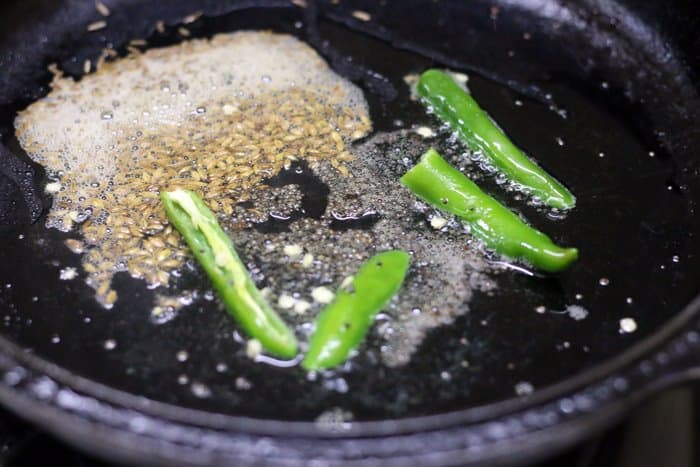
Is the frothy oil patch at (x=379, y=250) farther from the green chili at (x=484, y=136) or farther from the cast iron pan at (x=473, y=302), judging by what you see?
the green chili at (x=484, y=136)

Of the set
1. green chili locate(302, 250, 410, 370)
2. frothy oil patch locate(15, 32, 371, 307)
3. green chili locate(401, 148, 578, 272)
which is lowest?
frothy oil patch locate(15, 32, 371, 307)

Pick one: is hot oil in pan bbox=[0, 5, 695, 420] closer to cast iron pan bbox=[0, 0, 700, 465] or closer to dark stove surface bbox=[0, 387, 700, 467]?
cast iron pan bbox=[0, 0, 700, 465]

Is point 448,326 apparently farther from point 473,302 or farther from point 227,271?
point 227,271

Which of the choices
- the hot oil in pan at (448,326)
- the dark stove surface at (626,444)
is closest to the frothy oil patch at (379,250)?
the hot oil in pan at (448,326)

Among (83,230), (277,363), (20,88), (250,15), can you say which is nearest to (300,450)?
(277,363)

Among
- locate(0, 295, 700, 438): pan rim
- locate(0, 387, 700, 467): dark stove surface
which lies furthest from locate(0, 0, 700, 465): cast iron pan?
locate(0, 387, 700, 467): dark stove surface

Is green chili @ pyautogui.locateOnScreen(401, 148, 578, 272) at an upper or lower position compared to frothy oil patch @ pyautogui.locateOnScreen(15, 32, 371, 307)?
upper
